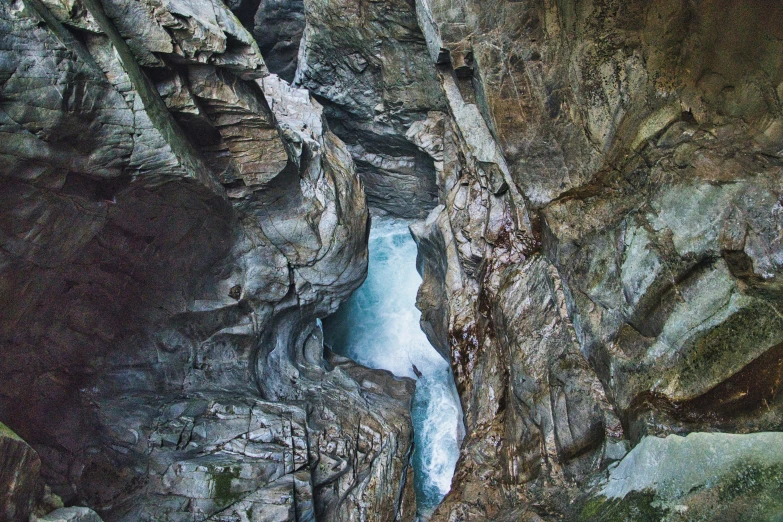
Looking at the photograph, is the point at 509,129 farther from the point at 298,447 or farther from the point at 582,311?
the point at 298,447

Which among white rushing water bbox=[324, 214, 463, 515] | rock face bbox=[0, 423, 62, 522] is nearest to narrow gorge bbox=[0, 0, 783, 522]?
rock face bbox=[0, 423, 62, 522]

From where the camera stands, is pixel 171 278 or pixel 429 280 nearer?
pixel 171 278

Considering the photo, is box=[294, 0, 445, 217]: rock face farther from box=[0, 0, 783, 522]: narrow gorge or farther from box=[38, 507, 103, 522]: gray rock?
box=[38, 507, 103, 522]: gray rock

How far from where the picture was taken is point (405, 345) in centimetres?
1877

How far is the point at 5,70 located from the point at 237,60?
15.0 ft

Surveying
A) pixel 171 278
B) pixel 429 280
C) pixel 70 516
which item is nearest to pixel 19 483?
pixel 70 516

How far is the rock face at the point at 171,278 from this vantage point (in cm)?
902

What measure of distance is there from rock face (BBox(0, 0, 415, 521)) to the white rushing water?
1.26m

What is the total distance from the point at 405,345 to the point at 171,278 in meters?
8.59

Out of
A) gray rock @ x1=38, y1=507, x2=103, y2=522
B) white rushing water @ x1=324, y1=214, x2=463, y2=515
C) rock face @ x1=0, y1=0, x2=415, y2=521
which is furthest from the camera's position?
white rushing water @ x1=324, y1=214, x2=463, y2=515

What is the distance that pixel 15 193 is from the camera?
8.62m

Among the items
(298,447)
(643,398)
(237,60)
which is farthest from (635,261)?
(237,60)

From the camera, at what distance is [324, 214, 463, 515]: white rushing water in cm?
1516

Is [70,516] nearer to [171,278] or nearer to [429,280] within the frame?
[171,278]
